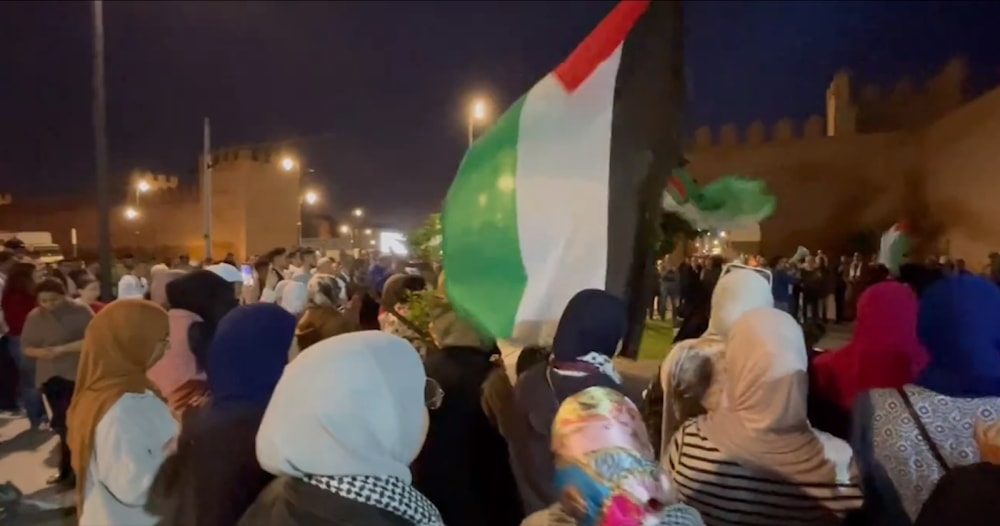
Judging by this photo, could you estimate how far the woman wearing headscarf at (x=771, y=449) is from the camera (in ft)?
9.62

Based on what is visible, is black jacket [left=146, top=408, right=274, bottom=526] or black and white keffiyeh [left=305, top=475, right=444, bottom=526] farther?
black jacket [left=146, top=408, right=274, bottom=526]

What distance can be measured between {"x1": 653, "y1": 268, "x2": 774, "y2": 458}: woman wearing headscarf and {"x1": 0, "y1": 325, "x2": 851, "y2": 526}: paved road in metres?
3.07

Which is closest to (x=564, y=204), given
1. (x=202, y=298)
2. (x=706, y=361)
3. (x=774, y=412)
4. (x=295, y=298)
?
(x=706, y=361)

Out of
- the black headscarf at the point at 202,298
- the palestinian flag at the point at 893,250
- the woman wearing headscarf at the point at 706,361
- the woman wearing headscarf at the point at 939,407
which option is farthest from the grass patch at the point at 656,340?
the woman wearing headscarf at the point at 939,407

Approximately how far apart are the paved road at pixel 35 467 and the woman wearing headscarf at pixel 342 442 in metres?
4.46

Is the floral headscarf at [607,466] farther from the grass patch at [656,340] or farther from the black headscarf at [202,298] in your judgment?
the grass patch at [656,340]

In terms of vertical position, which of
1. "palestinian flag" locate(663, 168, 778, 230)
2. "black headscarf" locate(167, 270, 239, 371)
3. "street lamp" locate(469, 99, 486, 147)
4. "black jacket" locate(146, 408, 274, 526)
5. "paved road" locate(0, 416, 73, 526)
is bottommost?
"paved road" locate(0, 416, 73, 526)

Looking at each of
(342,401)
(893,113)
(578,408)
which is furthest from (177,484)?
(893,113)

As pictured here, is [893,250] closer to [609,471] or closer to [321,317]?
[321,317]

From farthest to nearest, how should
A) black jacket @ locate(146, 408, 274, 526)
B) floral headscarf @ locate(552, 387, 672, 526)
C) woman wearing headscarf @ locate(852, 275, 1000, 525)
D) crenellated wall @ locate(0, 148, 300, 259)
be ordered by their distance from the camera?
crenellated wall @ locate(0, 148, 300, 259) → woman wearing headscarf @ locate(852, 275, 1000, 525) → black jacket @ locate(146, 408, 274, 526) → floral headscarf @ locate(552, 387, 672, 526)

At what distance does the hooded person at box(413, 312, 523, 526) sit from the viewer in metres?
3.83

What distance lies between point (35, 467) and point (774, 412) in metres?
6.39

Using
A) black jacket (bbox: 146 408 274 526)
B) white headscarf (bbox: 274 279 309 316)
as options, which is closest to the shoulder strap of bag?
black jacket (bbox: 146 408 274 526)

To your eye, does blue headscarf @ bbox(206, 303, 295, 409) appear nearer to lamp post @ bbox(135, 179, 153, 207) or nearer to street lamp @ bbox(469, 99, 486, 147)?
street lamp @ bbox(469, 99, 486, 147)
